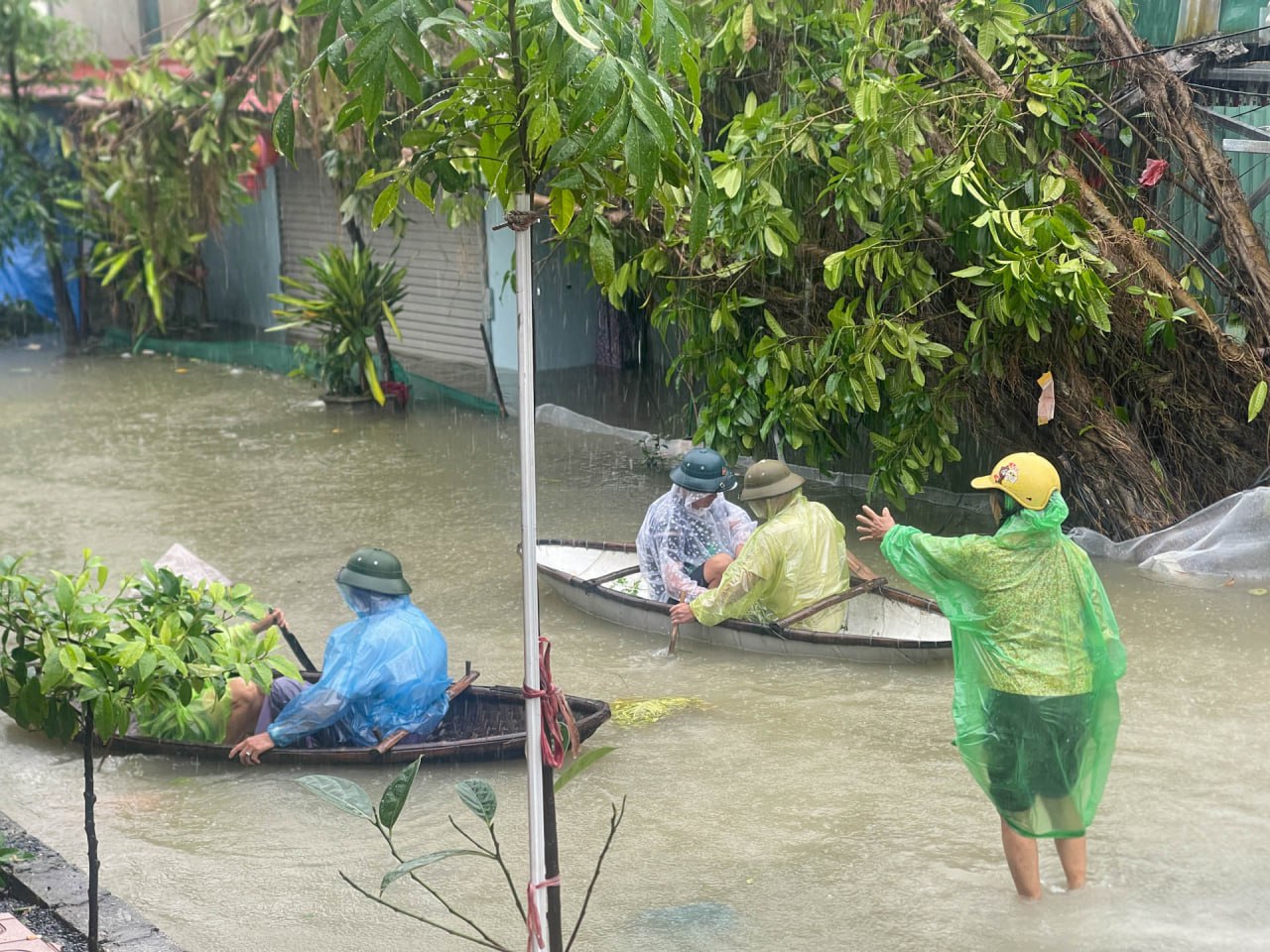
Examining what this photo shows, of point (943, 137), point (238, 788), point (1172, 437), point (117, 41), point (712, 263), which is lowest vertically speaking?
point (238, 788)

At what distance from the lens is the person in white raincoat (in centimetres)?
817

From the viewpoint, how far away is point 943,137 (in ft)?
30.1

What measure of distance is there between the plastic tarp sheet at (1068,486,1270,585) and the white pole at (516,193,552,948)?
6.51m

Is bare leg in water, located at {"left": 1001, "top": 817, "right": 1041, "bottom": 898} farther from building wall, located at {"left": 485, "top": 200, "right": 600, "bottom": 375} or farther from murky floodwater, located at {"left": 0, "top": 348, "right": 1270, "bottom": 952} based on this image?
building wall, located at {"left": 485, "top": 200, "right": 600, "bottom": 375}

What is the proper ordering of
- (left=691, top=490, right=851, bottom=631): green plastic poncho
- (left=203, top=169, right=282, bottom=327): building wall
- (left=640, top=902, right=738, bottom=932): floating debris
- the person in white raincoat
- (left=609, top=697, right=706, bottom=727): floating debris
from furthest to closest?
(left=203, top=169, right=282, bottom=327): building wall, the person in white raincoat, (left=691, top=490, right=851, bottom=631): green plastic poncho, (left=609, top=697, right=706, bottom=727): floating debris, (left=640, top=902, right=738, bottom=932): floating debris

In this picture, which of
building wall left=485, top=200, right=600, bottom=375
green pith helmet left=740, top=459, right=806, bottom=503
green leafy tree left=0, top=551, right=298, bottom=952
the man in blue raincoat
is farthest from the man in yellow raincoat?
building wall left=485, top=200, right=600, bottom=375

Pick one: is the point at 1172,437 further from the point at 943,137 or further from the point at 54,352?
the point at 54,352

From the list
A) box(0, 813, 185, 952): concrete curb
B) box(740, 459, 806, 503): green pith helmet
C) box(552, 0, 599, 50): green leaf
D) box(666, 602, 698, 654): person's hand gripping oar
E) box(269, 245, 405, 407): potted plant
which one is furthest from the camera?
box(269, 245, 405, 407): potted plant

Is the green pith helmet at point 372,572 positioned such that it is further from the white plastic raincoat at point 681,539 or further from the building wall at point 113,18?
the building wall at point 113,18

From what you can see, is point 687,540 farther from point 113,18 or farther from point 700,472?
point 113,18

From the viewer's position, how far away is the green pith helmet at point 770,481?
7.54 meters

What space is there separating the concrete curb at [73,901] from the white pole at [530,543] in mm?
1845

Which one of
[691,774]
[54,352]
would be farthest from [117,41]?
[691,774]

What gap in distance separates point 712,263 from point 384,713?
4383 millimetres
